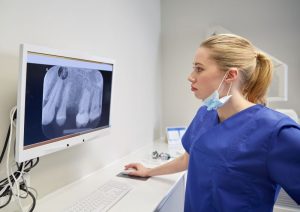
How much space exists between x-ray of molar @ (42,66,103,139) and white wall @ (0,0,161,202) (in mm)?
198

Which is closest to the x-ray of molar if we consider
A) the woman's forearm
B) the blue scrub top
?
the woman's forearm

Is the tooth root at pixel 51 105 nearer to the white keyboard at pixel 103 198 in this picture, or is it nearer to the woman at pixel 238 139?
the white keyboard at pixel 103 198

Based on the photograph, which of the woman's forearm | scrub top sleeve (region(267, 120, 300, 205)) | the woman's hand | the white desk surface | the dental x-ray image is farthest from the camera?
the woman's hand

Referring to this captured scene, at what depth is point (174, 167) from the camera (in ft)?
4.98

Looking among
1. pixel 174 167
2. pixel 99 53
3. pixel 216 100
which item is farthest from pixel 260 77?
pixel 99 53

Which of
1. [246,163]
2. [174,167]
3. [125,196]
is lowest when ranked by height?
[125,196]

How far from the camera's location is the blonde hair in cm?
108

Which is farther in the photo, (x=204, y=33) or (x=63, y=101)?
(x=204, y=33)

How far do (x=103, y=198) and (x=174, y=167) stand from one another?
1.55 feet

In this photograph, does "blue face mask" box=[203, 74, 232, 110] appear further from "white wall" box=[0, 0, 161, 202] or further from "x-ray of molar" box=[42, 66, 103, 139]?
"white wall" box=[0, 0, 161, 202]

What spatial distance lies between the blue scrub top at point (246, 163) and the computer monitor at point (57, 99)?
63cm

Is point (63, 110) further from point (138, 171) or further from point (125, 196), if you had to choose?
point (138, 171)

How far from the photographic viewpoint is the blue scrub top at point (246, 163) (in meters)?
0.88

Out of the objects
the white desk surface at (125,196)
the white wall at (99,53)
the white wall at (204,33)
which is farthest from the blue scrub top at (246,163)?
the white wall at (204,33)
